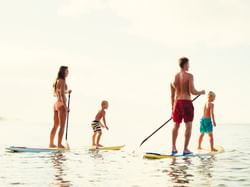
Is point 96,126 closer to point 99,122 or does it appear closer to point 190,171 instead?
point 99,122

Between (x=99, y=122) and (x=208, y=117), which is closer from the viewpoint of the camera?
(x=208, y=117)

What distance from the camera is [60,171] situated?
10250mm

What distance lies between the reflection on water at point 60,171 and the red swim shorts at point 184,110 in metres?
3.25

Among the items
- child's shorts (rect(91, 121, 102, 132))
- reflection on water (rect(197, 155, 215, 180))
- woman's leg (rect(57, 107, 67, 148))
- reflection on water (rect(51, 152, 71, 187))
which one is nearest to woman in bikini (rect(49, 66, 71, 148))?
woman's leg (rect(57, 107, 67, 148))

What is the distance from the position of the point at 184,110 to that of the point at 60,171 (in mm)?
4368

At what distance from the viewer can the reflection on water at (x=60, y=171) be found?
849cm

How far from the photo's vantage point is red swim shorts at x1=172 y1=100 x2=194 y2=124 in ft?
43.5

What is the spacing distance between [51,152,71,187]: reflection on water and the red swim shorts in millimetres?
3247

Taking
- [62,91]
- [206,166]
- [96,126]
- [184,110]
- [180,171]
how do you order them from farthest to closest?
[96,126], [62,91], [184,110], [206,166], [180,171]

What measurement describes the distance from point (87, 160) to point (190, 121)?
299 cm

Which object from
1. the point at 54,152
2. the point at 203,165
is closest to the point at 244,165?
the point at 203,165

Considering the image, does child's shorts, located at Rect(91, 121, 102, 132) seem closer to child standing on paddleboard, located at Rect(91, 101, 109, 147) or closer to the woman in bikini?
child standing on paddleboard, located at Rect(91, 101, 109, 147)

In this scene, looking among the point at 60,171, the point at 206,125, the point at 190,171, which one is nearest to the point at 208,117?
the point at 206,125

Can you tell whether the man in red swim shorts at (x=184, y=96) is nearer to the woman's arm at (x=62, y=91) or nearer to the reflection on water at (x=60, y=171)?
the reflection on water at (x=60, y=171)
